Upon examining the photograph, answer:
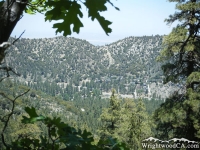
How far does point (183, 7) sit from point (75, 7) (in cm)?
840

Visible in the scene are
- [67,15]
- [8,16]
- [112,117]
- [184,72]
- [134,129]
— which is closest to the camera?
[8,16]

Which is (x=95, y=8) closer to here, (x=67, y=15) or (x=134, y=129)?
(x=67, y=15)

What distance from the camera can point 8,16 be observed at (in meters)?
1.11

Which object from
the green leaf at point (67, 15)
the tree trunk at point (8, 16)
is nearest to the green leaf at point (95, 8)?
the green leaf at point (67, 15)

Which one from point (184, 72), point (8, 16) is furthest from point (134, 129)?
point (8, 16)

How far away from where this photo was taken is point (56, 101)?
181250 millimetres

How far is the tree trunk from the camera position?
1.10 m

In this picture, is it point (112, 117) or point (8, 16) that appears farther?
point (112, 117)

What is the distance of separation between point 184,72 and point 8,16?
29.3 ft

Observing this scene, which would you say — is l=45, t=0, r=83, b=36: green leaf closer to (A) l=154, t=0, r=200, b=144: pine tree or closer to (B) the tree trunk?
(B) the tree trunk

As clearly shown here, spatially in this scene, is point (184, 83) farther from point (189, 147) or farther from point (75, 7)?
point (75, 7)

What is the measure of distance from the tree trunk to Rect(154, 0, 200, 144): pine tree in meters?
7.93

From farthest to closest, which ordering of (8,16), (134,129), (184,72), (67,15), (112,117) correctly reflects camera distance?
(134,129)
(112,117)
(184,72)
(67,15)
(8,16)

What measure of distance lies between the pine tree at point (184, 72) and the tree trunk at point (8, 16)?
26.0 feet
